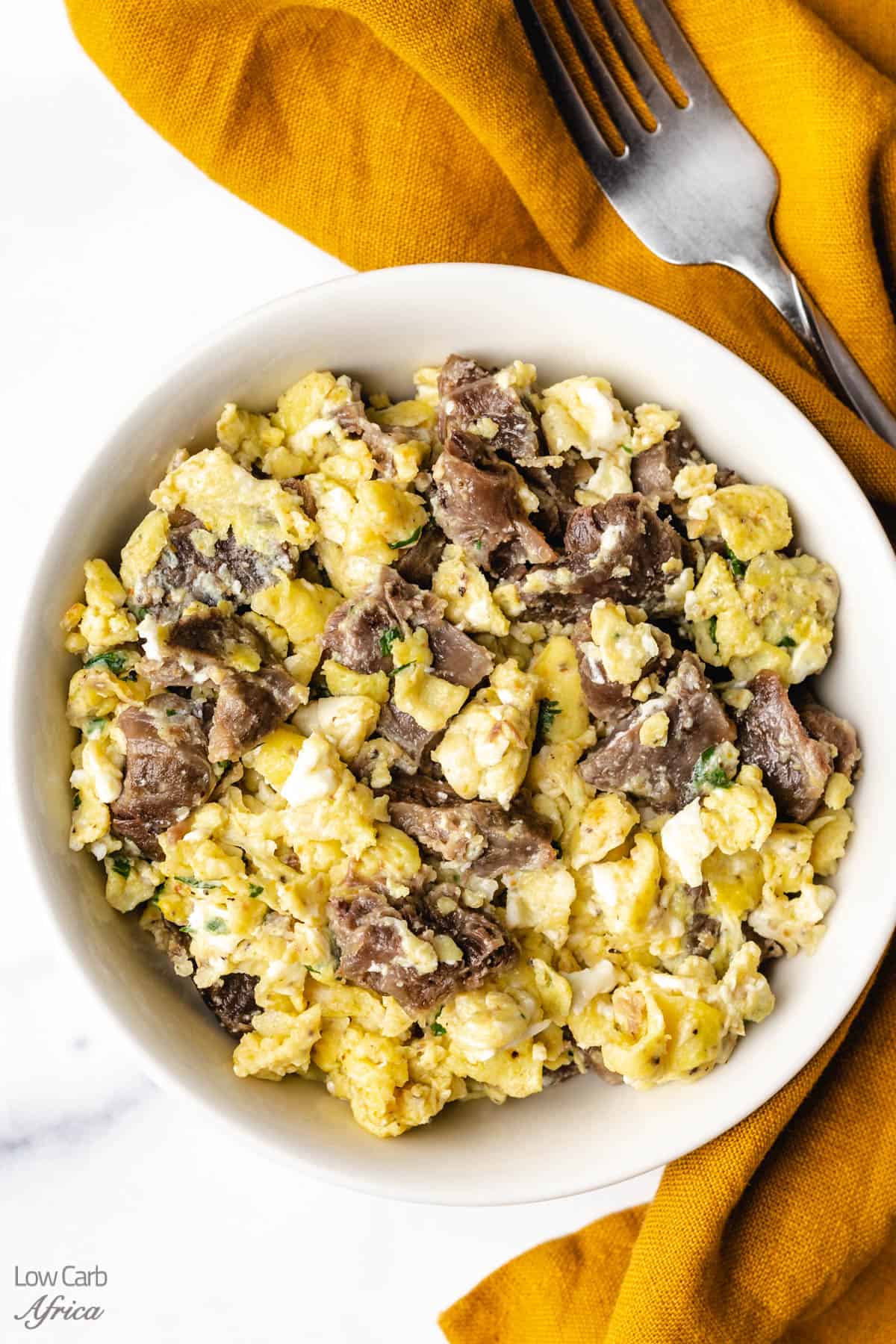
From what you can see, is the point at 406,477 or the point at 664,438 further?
the point at 664,438

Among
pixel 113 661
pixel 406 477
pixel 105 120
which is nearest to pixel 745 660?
pixel 406 477

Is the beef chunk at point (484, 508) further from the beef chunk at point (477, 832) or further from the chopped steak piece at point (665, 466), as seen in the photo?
the beef chunk at point (477, 832)

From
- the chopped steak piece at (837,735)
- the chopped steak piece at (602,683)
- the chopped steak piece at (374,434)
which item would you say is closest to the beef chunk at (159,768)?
the chopped steak piece at (374,434)

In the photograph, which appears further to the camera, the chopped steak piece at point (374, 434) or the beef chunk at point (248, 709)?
the chopped steak piece at point (374, 434)

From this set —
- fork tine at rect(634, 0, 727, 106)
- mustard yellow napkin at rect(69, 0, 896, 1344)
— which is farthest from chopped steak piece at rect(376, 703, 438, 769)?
fork tine at rect(634, 0, 727, 106)

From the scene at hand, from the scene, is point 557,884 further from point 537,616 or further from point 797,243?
point 797,243

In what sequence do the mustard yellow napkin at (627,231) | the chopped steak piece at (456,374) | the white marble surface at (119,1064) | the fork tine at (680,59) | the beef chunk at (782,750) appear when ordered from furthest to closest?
the white marble surface at (119,1064) → the fork tine at (680,59) → the mustard yellow napkin at (627,231) → the chopped steak piece at (456,374) → the beef chunk at (782,750)
